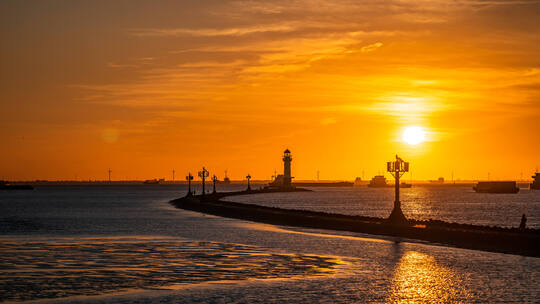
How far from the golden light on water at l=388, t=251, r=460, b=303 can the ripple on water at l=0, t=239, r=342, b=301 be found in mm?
3647

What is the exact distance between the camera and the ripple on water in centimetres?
2625

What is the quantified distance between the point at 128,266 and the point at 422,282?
13697mm

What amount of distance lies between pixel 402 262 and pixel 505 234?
11.5 meters

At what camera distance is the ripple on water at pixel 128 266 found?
26.2 metres

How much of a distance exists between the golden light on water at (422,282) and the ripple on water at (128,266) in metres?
3.65

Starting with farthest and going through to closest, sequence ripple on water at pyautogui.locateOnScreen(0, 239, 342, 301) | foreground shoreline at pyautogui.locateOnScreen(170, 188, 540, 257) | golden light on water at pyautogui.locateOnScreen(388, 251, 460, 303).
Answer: foreground shoreline at pyautogui.locateOnScreen(170, 188, 540, 257)
ripple on water at pyautogui.locateOnScreen(0, 239, 342, 301)
golden light on water at pyautogui.locateOnScreen(388, 251, 460, 303)

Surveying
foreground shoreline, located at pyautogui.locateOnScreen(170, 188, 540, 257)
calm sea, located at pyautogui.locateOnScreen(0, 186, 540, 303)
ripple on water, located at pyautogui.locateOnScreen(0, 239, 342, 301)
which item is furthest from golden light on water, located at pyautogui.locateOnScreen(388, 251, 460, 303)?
foreground shoreline, located at pyautogui.locateOnScreen(170, 188, 540, 257)

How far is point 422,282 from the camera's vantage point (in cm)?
2762

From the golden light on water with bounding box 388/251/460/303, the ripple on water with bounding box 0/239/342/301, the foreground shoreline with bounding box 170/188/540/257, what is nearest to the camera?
the golden light on water with bounding box 388/251/460/303

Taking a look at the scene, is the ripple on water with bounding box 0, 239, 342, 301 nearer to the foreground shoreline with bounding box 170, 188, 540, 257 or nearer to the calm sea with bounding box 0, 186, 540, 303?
the calm sea with bounding box 0, 186, 540, 303

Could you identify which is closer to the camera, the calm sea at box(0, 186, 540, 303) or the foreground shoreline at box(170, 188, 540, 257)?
the calm sea at box(0, 186, 540, 303)

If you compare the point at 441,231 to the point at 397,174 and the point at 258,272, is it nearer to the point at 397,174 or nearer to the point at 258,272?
the point at 397,174

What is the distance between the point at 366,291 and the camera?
83.3ft

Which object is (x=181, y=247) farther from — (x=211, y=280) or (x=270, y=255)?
(x=211, y=280)
